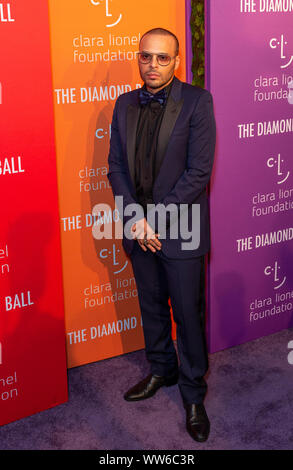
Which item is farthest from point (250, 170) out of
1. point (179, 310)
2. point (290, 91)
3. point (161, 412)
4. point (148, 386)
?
point (161, 412)

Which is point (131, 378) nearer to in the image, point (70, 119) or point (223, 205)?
point (223, 205)

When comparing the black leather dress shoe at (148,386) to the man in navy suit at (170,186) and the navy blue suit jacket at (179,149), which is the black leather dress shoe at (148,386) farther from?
the navy blue suit jacket at (179,149)

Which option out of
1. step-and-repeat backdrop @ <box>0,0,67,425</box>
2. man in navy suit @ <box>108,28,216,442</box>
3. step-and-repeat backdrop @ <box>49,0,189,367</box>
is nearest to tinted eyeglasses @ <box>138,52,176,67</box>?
man in navy suit @ <box>108,28,216,442</box>

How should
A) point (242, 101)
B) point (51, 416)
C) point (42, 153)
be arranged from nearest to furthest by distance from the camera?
point (42, 153)
point (51, 416)
point (242, 101)

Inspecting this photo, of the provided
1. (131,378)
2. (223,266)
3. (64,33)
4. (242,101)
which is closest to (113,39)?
(64,33)

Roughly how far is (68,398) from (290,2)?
2652 mm

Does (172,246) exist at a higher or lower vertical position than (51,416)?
higher

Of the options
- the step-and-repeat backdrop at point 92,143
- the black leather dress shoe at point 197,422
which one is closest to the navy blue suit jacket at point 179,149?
the step-and-repeat backdrop at point 92,143

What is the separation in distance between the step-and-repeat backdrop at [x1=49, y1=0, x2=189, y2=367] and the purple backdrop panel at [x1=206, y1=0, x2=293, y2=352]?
317 mm

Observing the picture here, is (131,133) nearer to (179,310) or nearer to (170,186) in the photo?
(170,186)

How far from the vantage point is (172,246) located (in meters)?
2.93

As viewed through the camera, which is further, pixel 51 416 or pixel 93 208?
pixel 93 208

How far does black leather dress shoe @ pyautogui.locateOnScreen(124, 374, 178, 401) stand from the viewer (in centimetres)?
336

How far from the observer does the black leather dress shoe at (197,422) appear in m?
2.98
